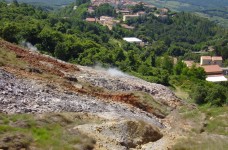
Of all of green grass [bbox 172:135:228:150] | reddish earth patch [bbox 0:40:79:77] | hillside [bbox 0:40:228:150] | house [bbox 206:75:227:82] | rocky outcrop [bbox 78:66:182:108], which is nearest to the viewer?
hillside [bbox 0:40:228:150]

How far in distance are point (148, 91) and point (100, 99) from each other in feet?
32.7

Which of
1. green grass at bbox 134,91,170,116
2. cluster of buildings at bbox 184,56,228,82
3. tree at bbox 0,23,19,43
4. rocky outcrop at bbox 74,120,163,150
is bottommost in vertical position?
cluster of buildings at bbox 184,56,228,82

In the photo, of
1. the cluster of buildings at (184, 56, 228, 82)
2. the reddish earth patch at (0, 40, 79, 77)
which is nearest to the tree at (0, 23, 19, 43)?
the reddish earth patch at (0, 40, 79, 77)

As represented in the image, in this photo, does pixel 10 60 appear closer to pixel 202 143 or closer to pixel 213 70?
pixel 202 143

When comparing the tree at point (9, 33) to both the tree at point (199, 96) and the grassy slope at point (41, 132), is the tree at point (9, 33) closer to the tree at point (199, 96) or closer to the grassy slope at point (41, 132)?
the tree at point (199, 96)

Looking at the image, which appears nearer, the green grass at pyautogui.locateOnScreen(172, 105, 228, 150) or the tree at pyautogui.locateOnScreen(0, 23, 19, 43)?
the green grass at pyautogui.locateOnScreen(172, 105, 228, 150)

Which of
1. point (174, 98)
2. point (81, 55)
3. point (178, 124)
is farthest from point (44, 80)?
point (81, 55)

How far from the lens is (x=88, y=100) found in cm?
2847

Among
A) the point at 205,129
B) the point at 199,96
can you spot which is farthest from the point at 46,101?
the point at 199,96

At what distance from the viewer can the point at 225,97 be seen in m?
→ 55.6

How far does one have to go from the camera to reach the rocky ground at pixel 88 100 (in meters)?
23.2

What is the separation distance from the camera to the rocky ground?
2323 centimetres

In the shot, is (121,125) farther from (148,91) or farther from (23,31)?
(23,31)

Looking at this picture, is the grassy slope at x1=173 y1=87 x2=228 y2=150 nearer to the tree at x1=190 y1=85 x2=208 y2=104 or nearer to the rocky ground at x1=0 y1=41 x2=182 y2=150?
the rocky ground at x1=0 y1=41 x2=182 y2=150
